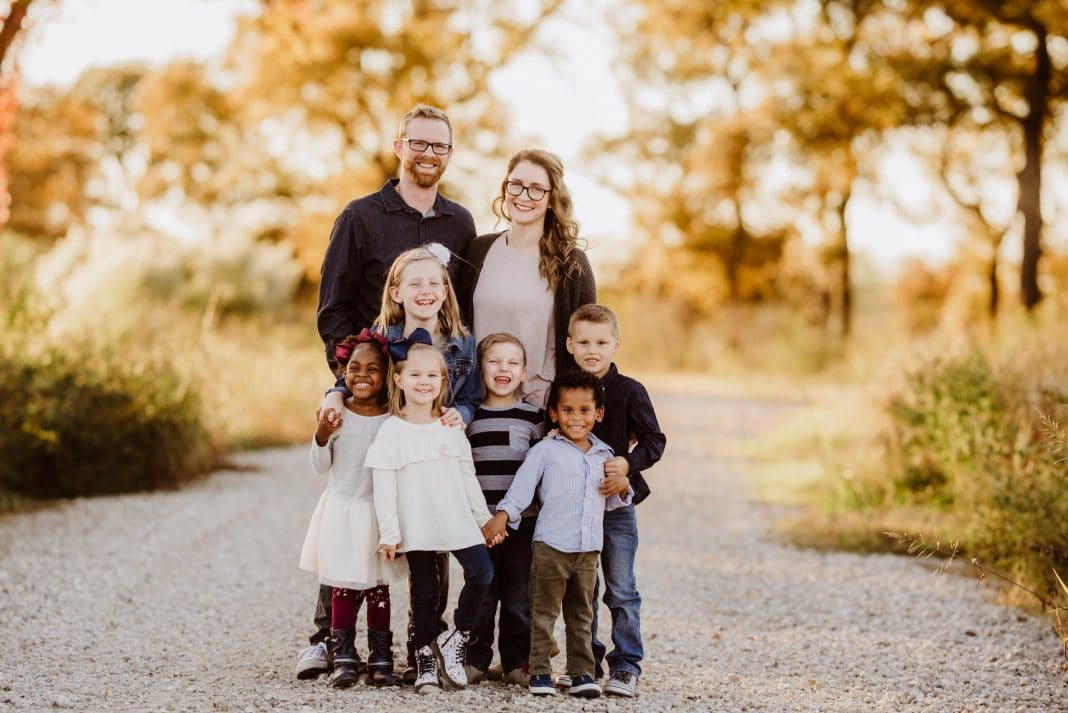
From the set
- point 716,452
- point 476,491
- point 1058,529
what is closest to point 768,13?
point 716,452

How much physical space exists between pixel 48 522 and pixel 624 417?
185 inches

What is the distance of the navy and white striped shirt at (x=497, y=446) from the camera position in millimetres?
4309

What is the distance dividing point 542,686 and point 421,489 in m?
0.86

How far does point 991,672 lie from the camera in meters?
4.80

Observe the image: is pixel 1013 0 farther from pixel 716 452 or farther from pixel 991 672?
pixel 991 672

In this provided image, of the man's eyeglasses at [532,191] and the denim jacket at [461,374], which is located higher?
the man's eyeglasses at [532,191]

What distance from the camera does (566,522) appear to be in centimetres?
421

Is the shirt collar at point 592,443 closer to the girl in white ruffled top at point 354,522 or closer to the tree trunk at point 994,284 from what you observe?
the girl in white ruffled top at point 354,522

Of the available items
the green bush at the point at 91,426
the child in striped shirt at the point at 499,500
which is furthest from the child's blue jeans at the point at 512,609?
the green bush at the point at 91,426

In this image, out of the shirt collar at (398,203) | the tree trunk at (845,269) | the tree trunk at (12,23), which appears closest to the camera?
the shirt collar at (398,203)

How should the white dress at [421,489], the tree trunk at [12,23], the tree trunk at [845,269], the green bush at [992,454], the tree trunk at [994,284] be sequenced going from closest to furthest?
the white dress at [421,489] < the green bush at [992,454] < the tree trunk at [12,23] < the tree trunk at [845,269] < the tree trunk at [994,284]

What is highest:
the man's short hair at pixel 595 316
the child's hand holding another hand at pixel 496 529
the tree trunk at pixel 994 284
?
the tree trunk at pixel 994 284

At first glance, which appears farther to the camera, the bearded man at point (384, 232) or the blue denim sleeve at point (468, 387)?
the bearded man at point (384, 232)

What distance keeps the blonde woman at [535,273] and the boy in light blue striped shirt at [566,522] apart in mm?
235
